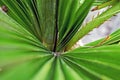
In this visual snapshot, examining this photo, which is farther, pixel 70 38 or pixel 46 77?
pixel 70 38

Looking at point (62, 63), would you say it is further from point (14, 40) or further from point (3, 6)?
point (3, 6)

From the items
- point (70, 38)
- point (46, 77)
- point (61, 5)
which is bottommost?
point (46, 77)

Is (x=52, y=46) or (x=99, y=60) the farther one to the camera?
(x=52, y=46)

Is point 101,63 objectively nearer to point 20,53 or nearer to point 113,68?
point 113,68

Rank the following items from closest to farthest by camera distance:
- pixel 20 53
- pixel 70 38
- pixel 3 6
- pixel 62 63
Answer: pixel 20 53, pixel 62 63, pixel 70 38, pixel 3 6

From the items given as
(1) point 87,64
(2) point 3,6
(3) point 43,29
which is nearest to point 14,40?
Result: (1) point 87,64

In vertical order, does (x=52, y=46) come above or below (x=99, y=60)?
above

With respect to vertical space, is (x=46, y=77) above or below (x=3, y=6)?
below

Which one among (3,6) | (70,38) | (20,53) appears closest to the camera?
(20,53)
